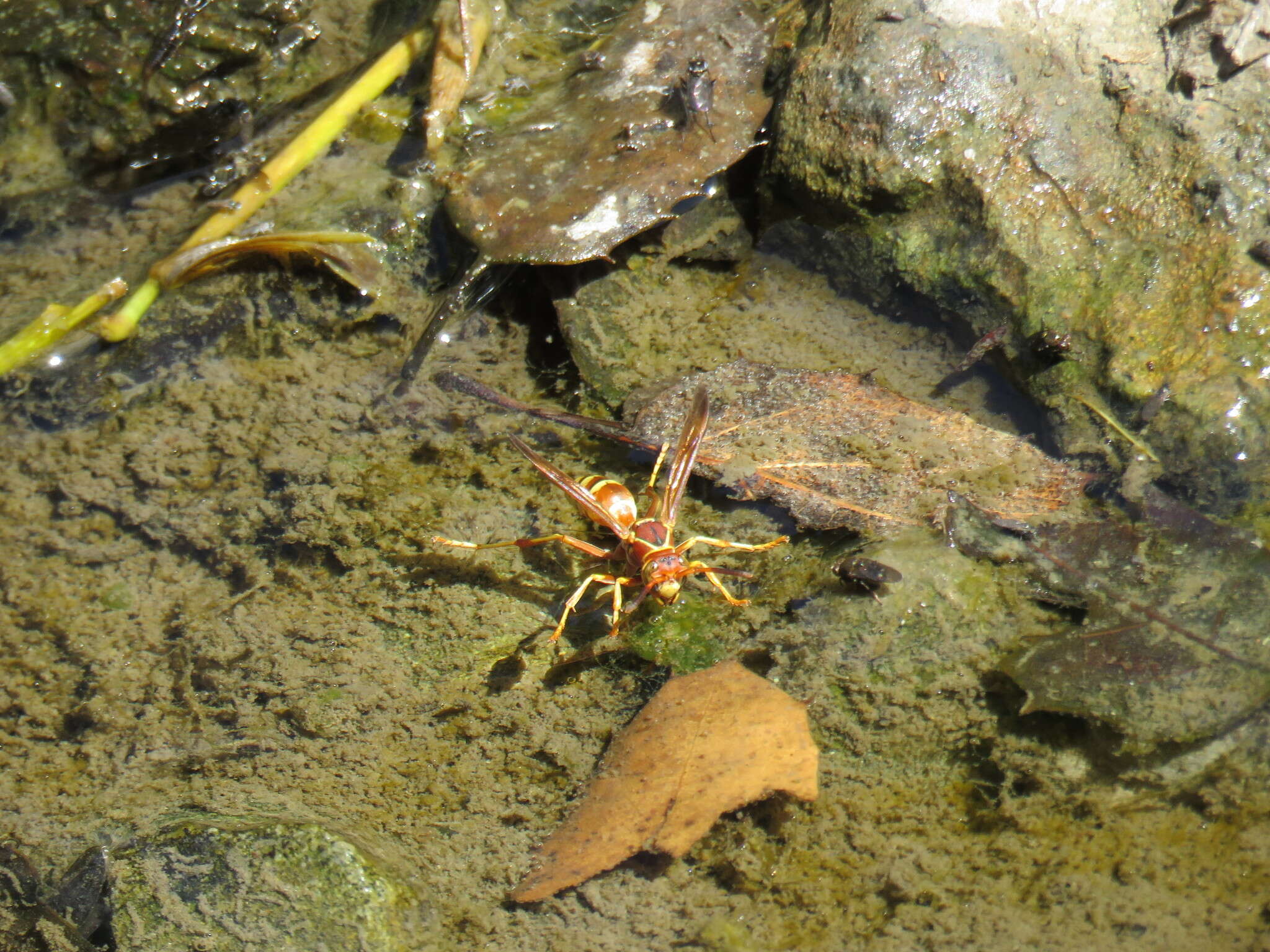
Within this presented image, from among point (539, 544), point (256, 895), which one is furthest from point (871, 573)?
point (256, 895)

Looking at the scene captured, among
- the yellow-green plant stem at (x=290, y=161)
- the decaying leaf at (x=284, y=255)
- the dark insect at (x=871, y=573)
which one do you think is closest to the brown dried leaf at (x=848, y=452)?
the dark insect at (x=871, y=573)

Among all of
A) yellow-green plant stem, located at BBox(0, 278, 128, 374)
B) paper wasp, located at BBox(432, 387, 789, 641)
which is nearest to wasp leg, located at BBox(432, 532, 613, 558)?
paper wasp, located at BBox(432, 387, 789, 641)

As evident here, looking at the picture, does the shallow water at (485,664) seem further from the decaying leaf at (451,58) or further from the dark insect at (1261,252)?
the dark insect at (1261,252)

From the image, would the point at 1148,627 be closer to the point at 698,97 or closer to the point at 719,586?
the point at 719,586

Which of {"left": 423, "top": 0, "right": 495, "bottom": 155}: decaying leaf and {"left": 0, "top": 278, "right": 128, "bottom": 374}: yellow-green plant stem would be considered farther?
{"left": 423, "top": 0, "right": 495, "bottom": 155}: decaying leaf

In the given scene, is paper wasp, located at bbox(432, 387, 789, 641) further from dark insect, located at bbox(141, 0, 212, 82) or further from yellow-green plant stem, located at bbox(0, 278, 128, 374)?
dark insect, located at bbox(141, 0, 212, 82)

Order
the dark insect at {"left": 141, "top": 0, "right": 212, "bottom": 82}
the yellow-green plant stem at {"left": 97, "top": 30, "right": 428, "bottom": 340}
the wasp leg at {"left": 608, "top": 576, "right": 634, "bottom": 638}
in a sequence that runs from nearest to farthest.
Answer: the wasp leg at {"left": 608, "top": 576, "right": 634, "bottom": 638} → the yellow-green plant stem at {"left": 97, "top": 30, "right": 428, "bottom": 340} → the dark insect at {"left": 141, "top": 0, "right": 212, "bottom": 82}

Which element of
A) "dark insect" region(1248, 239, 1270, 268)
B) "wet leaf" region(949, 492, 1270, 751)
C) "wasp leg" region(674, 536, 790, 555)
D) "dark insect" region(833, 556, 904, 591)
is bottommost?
"wasp leg" region(674, 536, 790, 555)
